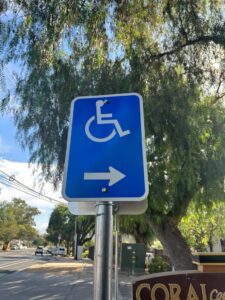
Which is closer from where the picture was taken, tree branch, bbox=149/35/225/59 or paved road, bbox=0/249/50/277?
tree branch, bbox=149/35/225/59

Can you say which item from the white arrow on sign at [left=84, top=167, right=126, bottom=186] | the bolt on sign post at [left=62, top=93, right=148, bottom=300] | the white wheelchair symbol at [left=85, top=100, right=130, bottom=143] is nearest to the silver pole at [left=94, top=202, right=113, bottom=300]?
the bolt on sign post at [left=62, top=93, right=148, bottom=300]

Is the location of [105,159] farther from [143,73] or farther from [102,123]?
[143,73]

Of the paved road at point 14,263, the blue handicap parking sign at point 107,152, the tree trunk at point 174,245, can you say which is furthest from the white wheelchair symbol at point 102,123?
the paved road at point 14,263

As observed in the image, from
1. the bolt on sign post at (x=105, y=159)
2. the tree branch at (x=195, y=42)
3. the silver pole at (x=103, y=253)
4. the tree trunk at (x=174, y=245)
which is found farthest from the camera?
the tree trunk at (x=174, y=245)

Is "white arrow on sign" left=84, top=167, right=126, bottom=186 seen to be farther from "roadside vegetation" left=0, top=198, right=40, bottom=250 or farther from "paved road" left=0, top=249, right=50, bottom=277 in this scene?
"roadside vegetation" left=0, top=198, right=40, bottom=250

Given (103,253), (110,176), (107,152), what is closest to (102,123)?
(107,152)

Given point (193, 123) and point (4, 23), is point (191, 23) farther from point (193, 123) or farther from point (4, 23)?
point (4, 23)

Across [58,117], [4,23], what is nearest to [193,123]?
[58,117]

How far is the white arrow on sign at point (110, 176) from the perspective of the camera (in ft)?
7.31

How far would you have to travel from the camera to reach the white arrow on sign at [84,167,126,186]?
2229 millimetres

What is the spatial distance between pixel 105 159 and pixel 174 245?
39.0 feet

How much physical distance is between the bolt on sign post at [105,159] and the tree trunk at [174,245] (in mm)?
11338

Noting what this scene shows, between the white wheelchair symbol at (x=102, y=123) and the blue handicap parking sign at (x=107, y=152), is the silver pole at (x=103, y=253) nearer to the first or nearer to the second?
the blue handicap parking sign at (x=107, y=152)

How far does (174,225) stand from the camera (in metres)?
13.9
